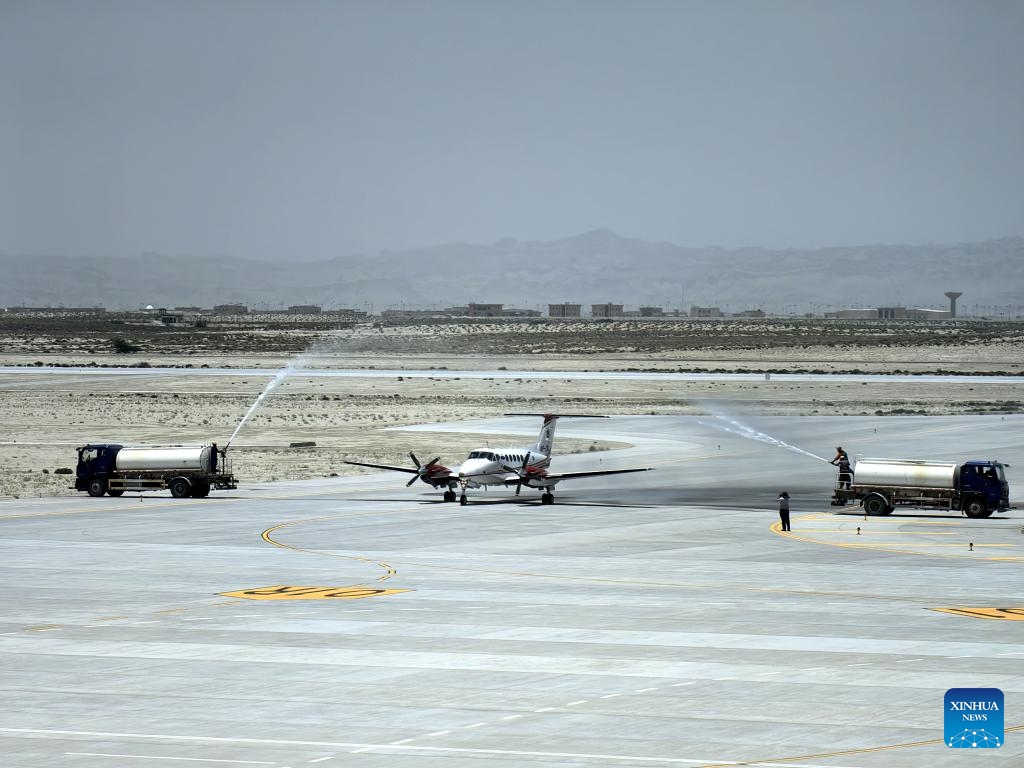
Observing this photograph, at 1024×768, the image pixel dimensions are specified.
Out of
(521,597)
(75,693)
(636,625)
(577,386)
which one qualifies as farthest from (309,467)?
(577,386)

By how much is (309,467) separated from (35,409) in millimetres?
50537

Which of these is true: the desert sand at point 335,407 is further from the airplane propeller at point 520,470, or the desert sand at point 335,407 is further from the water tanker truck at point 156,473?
the airplane propeller at point 520,470

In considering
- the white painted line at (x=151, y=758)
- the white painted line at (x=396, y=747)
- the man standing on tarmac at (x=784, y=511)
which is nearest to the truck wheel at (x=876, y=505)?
the man standing on tarmac at (x=784, y=511)

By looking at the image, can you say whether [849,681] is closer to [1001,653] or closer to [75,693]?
[1001,653]

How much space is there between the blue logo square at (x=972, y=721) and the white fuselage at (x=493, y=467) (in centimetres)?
4501

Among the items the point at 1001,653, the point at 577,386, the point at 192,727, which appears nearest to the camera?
the point at 192,727

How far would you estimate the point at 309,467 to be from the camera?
85.2m

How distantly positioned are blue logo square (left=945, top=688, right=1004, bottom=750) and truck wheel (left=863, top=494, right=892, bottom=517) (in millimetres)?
40790

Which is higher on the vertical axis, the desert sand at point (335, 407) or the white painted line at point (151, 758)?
the desert sand at point (335, 407)

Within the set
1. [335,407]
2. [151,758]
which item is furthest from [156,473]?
[335,407]

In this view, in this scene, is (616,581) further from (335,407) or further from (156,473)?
(335,407)

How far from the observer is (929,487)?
61438 millimetres

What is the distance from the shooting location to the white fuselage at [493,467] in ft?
217

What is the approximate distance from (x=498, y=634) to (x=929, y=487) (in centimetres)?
3367
